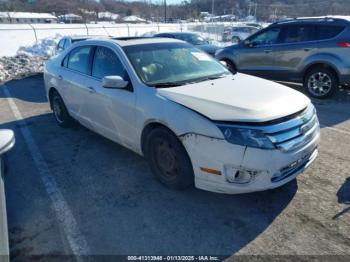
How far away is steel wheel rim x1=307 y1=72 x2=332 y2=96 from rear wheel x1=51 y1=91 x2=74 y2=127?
18.5 feet

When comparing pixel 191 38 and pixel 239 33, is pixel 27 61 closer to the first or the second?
pixel 191 38

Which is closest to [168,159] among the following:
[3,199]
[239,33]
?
[3,199]

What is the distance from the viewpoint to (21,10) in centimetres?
6881

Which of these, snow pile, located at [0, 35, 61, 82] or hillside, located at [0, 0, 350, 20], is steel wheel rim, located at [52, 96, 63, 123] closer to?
snow pile, located at [0, 35, 61, 82]

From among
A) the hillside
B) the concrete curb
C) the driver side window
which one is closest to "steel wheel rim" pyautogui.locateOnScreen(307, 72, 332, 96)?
the driver side window

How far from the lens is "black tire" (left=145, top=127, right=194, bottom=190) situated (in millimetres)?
3307

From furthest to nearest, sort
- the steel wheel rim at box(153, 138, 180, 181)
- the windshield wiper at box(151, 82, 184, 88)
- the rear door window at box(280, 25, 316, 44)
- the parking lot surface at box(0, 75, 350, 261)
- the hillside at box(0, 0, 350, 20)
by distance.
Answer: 1. the hillside at box(0, 0, 350, 20)
2. the rear door window at box(280, 25, 316, 44)
3. the windshield wiper at box(151, 82, 184, 88)
4. the steel wheel rim at box(153, 138, 180, 181)
5. the parking lot surface at box(0, 75, 350, 261)

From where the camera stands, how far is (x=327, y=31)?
739 cm

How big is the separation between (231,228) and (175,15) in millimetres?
92446

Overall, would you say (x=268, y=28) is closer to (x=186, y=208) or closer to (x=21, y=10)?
(x=186, y=208)

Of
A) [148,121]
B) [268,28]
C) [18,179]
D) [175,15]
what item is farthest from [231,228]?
[175,15]

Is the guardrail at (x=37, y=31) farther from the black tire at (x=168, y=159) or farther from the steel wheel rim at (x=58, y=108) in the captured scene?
the black tire at (x=168, y=159)

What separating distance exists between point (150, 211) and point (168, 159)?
0.60 meters

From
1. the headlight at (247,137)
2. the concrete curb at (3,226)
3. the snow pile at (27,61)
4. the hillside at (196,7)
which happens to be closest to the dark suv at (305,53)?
the headlight at (247,137)
